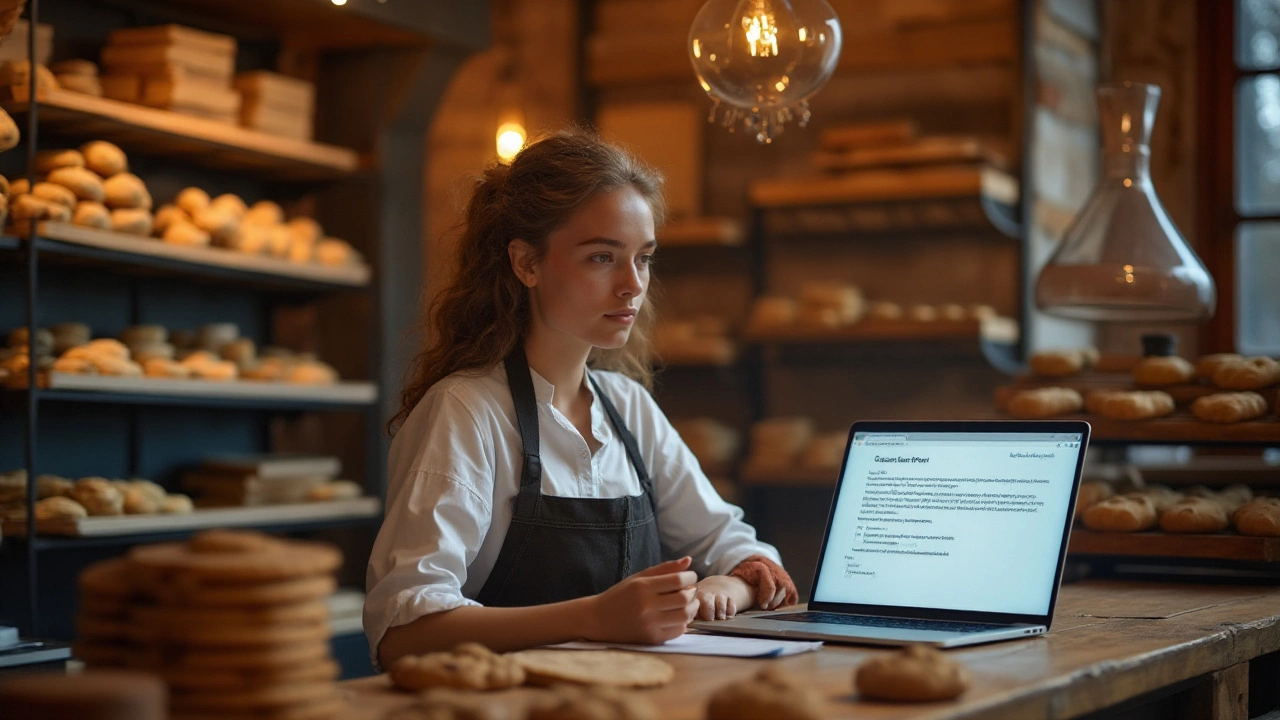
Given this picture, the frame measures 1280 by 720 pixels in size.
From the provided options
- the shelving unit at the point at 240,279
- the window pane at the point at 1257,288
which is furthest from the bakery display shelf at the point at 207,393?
the window pane at the point at 1257,288

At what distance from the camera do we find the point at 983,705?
1.33 meters

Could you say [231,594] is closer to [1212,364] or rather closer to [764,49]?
[764,49]

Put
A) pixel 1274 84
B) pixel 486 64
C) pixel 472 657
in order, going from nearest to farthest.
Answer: pixel 472 657, pixel 1274 84, pixel 486 64

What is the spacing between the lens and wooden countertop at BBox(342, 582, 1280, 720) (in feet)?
4.50

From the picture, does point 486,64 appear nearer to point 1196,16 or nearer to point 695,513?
point 1196,16

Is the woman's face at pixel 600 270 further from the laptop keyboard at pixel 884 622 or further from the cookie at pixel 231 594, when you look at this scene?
the cookie at pixel 231 594

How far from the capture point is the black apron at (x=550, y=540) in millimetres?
2102

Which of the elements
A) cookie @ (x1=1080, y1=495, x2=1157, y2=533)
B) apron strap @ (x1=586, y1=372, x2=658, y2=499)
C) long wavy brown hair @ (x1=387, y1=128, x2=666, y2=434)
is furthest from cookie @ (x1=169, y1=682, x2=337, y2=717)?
cookie @ (x1=1080, y1=495, x2=1157, y2=533)

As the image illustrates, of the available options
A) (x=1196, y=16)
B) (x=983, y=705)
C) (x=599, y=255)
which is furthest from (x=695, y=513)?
(x=1196, y=16)

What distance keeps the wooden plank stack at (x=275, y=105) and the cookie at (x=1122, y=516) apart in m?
2.47

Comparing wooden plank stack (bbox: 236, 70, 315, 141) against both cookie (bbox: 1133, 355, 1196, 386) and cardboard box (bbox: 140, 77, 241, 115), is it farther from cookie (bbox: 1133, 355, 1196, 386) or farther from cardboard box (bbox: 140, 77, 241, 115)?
cookie (bbox: 1133, 355, 1196, 386)

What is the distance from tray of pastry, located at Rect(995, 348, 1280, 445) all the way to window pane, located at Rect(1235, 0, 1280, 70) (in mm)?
2326

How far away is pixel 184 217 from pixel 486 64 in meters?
1.94

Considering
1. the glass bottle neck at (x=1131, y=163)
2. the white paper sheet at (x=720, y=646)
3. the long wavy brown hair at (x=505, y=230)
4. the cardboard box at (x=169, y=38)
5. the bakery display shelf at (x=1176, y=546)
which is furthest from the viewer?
the cardboard box at (x=169, y=38)
